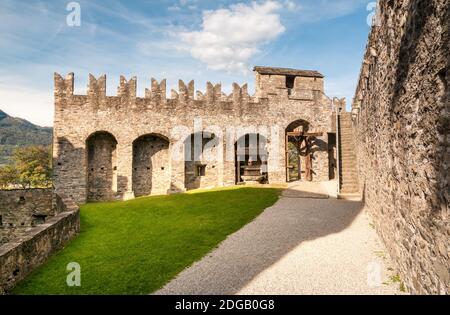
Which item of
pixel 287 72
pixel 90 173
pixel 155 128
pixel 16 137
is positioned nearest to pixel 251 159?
pixel 155 128

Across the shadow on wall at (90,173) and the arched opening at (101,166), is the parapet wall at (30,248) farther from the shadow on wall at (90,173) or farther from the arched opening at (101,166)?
the arched opening at (101,166)

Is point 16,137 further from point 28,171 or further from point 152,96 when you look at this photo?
point 152,96

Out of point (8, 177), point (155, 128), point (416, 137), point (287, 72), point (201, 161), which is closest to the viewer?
point (416, 137)

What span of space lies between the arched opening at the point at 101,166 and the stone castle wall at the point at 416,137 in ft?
65.2

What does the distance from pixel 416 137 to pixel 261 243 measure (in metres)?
5.39

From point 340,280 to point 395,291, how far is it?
3.16 feet

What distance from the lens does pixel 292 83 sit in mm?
27109

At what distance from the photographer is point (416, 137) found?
4.56 metres

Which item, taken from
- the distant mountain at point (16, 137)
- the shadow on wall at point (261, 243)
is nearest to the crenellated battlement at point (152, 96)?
the shadow on wall at point (261, 243)

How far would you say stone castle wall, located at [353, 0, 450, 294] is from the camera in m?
3.50

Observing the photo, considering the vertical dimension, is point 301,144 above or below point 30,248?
above

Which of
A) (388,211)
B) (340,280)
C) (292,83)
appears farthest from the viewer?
(292,83)
